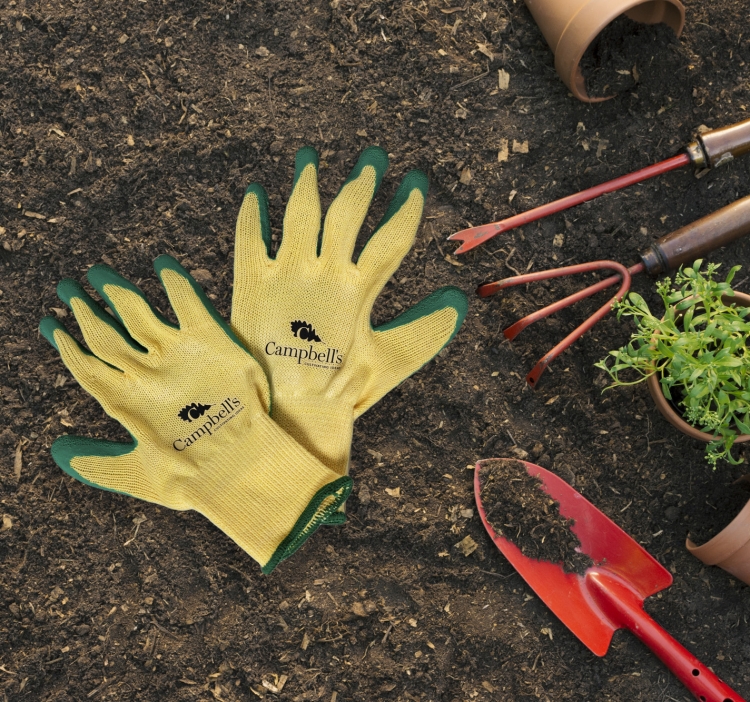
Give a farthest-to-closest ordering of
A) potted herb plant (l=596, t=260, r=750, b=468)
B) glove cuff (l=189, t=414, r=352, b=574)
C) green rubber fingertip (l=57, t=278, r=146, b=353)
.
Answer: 1. green rubber fingertip (l=57, t=278, r=146, b=353)
2. glove cuff (l=189, t=414, r=352, b=574)
3. potted herb plant (l=596, t=260, r=750, b=468)

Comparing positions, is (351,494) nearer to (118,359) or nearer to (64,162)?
(118,359)

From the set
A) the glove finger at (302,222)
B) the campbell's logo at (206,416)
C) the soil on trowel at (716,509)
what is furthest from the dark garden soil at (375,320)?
the campbell's logo at (206,416)

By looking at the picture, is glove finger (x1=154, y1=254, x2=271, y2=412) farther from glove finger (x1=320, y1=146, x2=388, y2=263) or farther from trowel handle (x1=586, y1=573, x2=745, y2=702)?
trowel handle (x1=586, y1=573, x2=745, y2=702)

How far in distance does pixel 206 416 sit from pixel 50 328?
18.2 inches

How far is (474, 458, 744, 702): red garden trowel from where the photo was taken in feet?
5.38

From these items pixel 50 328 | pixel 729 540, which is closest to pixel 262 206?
pixel 50 328

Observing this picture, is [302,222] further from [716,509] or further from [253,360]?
[716,509]

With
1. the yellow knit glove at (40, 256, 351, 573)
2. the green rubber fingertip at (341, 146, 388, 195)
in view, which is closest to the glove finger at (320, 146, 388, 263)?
the green rubber fingertip at (341, 146, 388, 195)

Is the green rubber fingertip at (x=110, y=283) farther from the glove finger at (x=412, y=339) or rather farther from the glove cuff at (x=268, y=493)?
the glove finger at (x=412, y=339)

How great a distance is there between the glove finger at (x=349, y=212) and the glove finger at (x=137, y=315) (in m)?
0.44

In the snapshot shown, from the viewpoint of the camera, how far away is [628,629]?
1.65m

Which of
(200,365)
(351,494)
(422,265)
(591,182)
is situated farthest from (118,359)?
(591,182)

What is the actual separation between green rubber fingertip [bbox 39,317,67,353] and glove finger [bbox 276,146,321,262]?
59 cm

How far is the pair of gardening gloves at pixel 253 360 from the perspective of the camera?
153 cm
